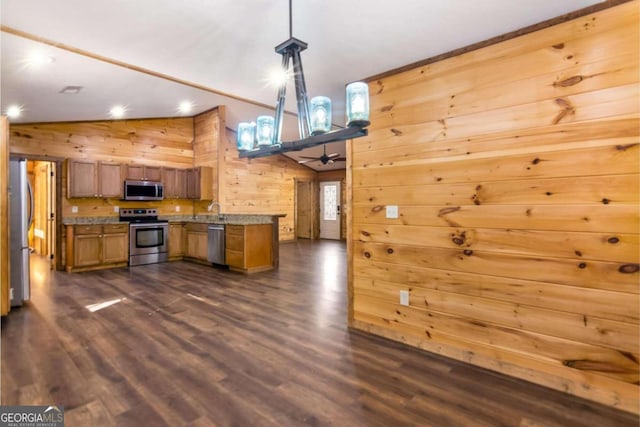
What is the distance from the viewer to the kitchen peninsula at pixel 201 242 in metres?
5.69

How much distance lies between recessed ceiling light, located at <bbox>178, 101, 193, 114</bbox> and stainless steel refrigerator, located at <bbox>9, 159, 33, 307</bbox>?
286 cm

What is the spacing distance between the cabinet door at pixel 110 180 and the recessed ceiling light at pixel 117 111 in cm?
93

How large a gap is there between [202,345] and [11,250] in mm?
2754

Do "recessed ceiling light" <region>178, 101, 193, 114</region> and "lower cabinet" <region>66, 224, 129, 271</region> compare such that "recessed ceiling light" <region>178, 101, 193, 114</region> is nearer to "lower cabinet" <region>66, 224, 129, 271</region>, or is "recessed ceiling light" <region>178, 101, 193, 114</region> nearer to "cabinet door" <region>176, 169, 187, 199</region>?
"cabinet door" <region>176, 169, 187, 199</region>

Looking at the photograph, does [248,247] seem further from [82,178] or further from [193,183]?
[82,178]

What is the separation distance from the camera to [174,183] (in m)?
7.25

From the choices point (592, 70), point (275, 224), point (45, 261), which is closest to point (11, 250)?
point (275, 224)

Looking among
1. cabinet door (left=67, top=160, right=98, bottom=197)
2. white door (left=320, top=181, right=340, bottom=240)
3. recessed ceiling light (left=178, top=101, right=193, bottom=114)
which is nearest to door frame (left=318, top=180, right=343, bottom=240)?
white door (left=320, top=181, right=340, bottom=240)

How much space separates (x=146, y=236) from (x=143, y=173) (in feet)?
4.40

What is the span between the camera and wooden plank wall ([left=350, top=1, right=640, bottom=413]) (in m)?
1.98

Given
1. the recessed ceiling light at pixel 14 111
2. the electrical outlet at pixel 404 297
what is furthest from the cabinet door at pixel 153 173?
the electrical outlet at pixel 404 297

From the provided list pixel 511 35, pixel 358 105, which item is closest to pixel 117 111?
pixel 358 105

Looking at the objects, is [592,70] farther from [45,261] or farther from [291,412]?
[45,261]

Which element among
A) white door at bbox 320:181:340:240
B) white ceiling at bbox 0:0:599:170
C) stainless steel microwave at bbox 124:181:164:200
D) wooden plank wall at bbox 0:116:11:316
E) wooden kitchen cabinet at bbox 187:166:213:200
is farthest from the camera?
white door at bbox 320:181:340:240
